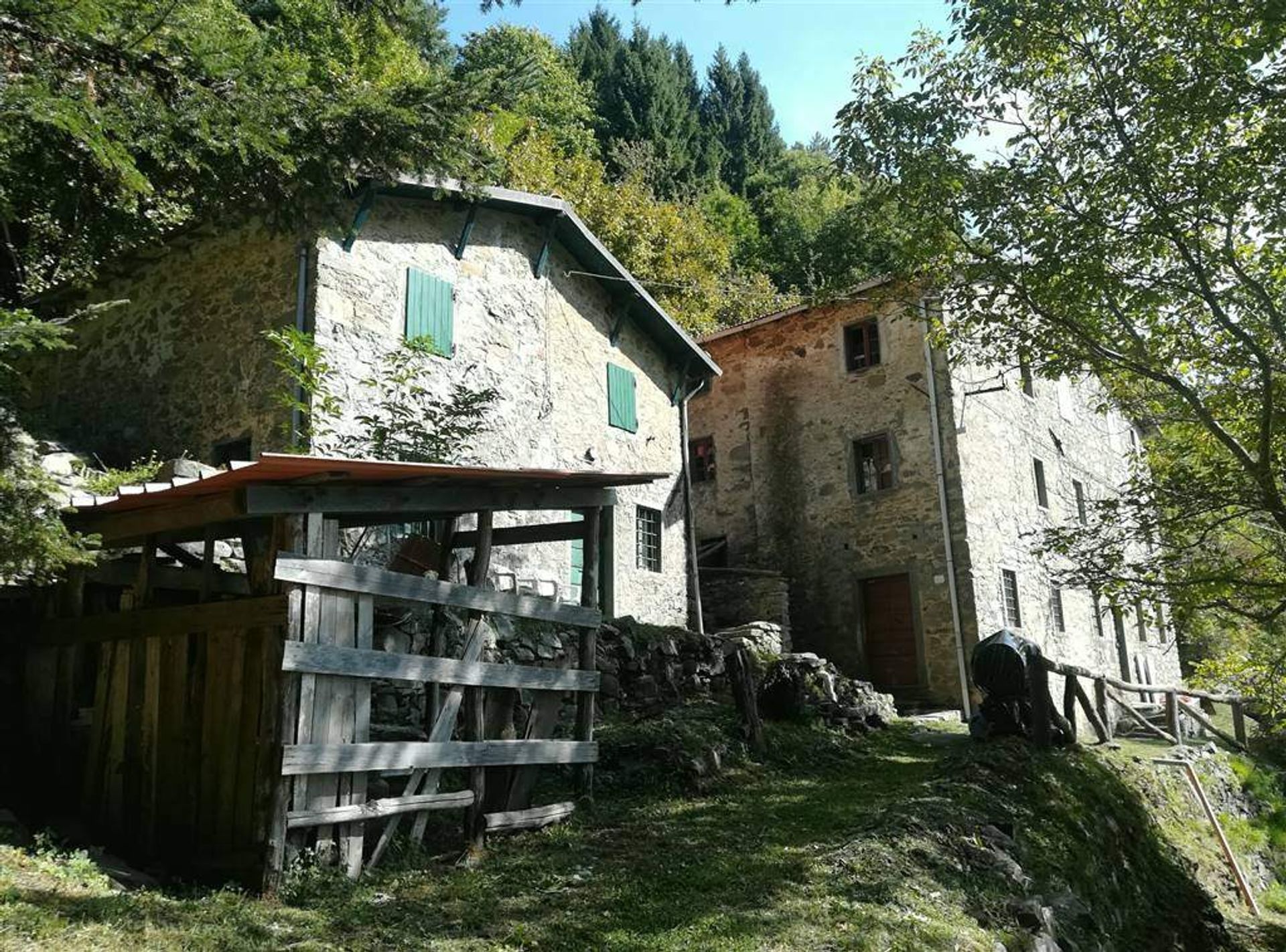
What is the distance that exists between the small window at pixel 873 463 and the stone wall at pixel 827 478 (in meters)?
0.15

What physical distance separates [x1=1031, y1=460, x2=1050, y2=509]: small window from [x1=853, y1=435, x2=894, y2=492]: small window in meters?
4.11

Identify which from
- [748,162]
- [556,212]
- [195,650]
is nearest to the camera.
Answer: [195,650]

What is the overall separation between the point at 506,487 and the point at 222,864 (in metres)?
3.18

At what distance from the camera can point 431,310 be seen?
12617 millimetres

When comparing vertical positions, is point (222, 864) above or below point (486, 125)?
below

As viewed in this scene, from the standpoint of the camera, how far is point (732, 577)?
19.0 m

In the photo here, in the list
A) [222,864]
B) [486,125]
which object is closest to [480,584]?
[222,864]

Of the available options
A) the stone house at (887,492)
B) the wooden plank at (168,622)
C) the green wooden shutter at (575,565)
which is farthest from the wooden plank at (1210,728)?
the wooden plank at (168,622)

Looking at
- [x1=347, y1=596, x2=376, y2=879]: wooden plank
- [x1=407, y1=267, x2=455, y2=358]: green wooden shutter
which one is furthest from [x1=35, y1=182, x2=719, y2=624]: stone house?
[x1=347, y1=596, x2=376, y2=879]: wooden plank

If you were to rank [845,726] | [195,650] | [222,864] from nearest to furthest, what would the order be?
[222,864] < [195,650] < [845,726]

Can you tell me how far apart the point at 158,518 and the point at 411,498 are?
1.70 m

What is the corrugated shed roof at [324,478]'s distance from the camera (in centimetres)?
554

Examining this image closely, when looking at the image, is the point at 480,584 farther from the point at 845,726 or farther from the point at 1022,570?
the point at 1022,570

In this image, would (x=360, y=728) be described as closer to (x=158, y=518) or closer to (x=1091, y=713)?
(x=158, y=518)
